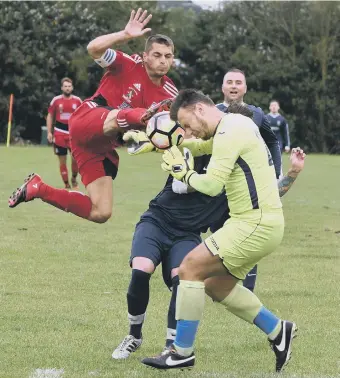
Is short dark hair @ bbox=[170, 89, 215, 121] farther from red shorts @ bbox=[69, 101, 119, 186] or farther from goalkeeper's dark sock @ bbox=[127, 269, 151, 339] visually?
red shorts @ bbox=[69, 101, 119, 186]

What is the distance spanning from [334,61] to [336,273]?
41709 mm

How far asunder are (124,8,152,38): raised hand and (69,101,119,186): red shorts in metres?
0.71

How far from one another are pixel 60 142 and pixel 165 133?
14.2 m

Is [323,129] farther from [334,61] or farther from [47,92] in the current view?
[47,92]

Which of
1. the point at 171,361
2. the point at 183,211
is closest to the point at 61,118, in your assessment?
the point at 183,211

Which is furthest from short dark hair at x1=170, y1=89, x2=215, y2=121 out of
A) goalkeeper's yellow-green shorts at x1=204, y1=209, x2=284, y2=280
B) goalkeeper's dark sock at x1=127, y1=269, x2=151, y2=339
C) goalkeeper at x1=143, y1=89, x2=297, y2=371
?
goalkeeper's dark sock at x1=127, y1=269, x2=151, y2=339

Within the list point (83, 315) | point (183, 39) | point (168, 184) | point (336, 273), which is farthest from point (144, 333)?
point (183, 39)

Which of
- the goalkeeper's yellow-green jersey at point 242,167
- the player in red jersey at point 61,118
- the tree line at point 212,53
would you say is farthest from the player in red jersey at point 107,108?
the tree line at point 212,53

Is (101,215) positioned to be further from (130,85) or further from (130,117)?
(130,117)

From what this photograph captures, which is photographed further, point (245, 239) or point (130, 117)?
point (130, 117)

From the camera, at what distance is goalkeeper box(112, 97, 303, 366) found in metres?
6.69

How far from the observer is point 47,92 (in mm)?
46781

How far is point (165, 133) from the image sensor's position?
21.3ft

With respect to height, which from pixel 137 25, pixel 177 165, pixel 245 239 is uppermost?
pixel 137 25
